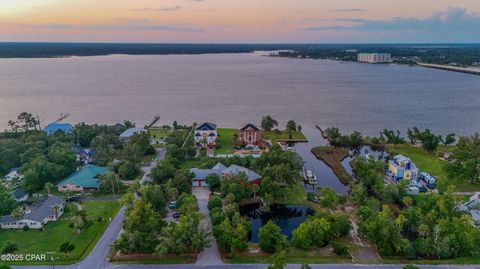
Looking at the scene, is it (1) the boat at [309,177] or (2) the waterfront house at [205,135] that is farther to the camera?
(2) the waterfront house at [205,135]

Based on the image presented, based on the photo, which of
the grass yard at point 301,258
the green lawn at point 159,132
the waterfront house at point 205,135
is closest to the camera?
the grass yard at point 301,258

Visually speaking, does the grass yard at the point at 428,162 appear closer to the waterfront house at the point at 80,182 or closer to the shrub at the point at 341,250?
the shrub at the point at 341,250

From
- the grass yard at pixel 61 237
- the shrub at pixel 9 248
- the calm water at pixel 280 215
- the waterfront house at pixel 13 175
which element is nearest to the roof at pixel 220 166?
the calm water at pixel 280 215

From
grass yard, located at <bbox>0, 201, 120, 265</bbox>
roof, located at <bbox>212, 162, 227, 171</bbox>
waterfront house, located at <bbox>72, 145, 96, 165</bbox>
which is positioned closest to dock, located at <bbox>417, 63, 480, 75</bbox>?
roof, located at <bbox>212, 162, 227, 171</bbox>

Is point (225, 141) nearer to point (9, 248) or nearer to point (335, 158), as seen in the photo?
point (335, 158)

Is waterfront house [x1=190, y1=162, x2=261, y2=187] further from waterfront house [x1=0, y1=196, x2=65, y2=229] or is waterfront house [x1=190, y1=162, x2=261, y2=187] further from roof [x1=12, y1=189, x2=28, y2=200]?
roof [x1=12, y1=189, x2=28, y2=200]

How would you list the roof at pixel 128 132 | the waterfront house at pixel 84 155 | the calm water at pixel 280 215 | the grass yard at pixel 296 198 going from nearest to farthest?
the calm water at pixel 280 215, the grass yard at pixel 296 198, the waterfront house at pixel 84 155, the roof at pixel 128 132

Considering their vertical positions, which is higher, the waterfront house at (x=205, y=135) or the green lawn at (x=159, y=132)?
the waterfront house at (x=205, y=135)

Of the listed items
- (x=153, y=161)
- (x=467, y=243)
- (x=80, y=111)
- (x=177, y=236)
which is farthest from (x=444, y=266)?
(x=80, y=111)
